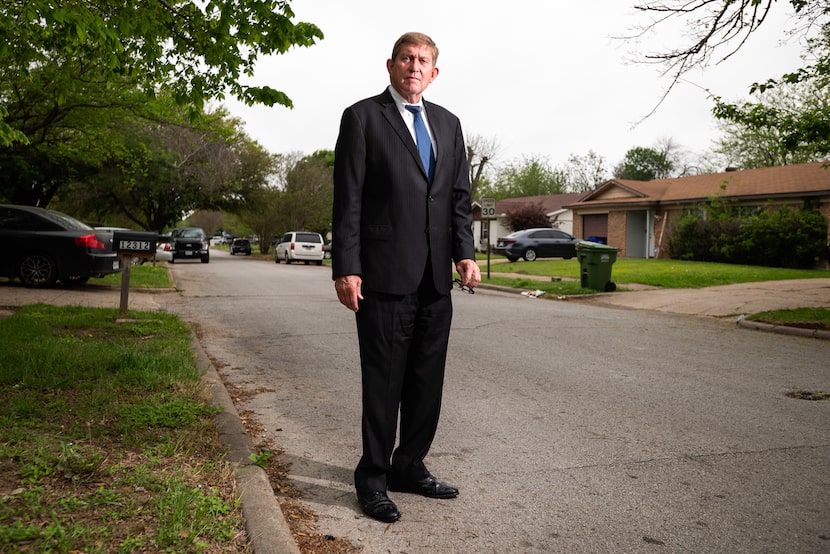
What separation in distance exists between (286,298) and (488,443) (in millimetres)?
10368

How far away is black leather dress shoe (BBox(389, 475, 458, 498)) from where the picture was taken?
351 centimetres

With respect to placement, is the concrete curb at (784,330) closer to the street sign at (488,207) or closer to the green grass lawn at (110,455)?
the green grass lawn at (110,455)

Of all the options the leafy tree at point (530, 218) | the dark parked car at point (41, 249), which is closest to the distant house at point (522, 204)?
the leafy tree at point (530, 218)

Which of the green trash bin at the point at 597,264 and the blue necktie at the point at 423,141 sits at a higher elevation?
the blue necktie at the point at 423,141

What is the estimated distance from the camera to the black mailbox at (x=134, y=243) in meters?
9.20

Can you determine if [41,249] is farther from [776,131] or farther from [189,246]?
[776,131]

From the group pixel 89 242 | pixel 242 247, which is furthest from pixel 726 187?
pixel 242 247

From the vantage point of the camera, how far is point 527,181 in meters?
74.0

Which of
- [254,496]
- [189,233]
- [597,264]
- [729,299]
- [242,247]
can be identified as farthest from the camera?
[242,247]

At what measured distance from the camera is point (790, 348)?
8.55 m

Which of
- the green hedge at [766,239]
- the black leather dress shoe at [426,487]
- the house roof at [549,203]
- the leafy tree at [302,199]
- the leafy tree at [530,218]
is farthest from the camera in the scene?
the leafy tree at [302,199]

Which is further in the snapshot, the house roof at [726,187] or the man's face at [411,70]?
the house roof at [726,187]

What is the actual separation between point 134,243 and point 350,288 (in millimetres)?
7001

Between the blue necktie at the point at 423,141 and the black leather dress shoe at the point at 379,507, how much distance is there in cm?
156
